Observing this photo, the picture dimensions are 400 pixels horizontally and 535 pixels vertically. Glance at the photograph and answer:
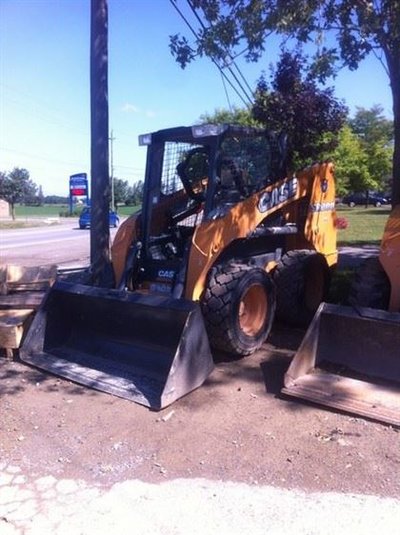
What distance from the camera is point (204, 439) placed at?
4008mm

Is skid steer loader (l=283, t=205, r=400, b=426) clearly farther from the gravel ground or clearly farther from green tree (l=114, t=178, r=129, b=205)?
green tree (l=114, t=178, r=129, b=205)

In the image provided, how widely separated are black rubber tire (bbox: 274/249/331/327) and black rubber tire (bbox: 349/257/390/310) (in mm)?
846

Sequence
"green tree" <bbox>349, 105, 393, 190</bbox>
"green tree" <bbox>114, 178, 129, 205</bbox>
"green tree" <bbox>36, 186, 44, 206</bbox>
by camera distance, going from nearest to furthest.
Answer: "green tree" <bbox>349, 105, 393, 190</bbox> < "green tree" <bbox>114, 178, 129, 205</bbox> < "green tree" <bbox>36, 186, 44, 206</bbox>

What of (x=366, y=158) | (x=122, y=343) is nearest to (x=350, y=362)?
(x=122, y=343)

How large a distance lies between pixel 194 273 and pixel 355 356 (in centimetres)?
173

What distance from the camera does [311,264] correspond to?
22.1 ft

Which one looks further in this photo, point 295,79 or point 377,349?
point 295,79

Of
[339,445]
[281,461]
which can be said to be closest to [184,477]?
[281,461]

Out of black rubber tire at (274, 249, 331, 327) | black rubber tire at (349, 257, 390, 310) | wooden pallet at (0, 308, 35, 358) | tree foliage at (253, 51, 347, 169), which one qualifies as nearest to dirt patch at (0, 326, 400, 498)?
wooden pallet at (0, 308, 35, 358)

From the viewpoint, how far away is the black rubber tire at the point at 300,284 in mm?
6383

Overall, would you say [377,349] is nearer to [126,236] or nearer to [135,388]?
[135,388]

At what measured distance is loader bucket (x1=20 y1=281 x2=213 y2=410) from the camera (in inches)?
183

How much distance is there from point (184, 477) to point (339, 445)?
117cm

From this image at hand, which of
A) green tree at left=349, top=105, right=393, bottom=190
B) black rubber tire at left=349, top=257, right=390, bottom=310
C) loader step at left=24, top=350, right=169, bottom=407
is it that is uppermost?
green tree at left=349, top=105, right=393, bottom=190
